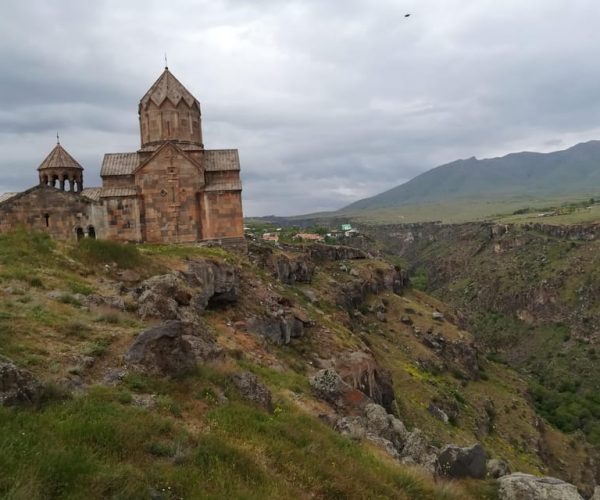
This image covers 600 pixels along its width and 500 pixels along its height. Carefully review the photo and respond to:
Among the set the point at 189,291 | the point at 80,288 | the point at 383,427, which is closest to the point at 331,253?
the point at 189,291

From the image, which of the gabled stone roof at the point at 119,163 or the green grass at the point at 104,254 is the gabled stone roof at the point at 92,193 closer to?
the gabled stone roof at the point at 119,163

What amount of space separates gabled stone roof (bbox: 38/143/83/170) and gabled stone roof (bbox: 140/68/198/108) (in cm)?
537

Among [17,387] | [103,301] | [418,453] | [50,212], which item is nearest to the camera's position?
[17,387]

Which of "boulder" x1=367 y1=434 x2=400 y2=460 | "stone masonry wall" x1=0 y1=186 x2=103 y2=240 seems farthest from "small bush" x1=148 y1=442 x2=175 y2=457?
"stone masonry wall" x1=0 y1=186 x2=103 y2=240

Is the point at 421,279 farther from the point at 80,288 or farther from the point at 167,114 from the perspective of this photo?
the point at 80,288

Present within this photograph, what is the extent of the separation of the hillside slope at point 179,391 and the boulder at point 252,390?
34 millimetres

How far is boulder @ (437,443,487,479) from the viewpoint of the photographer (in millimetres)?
10844

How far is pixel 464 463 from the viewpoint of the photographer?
10.9 meters

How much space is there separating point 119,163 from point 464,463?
23309mm

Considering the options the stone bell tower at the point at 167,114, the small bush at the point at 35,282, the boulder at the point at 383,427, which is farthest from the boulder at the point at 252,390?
the stone bell tower at the point at 167,114

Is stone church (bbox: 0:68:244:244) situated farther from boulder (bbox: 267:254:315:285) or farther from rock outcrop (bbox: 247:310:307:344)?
rock outcrop (bbox: 247:310:307:344)

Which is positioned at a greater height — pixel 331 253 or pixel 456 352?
pixel 331 253

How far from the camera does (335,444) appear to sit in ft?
31.0

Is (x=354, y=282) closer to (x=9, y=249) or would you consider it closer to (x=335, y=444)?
(x=9, y=249)
